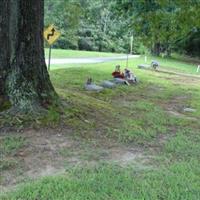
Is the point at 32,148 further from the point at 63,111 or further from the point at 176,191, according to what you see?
the point at 176,191

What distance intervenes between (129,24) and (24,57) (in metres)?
14.6

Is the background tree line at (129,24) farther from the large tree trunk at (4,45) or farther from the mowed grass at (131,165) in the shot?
the large tree trunk at (4,45)

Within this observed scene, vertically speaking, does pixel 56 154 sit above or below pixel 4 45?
below

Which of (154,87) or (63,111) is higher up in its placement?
(63,111)

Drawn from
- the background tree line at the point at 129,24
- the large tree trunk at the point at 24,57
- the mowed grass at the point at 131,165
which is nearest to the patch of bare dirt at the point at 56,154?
the mowed grass at the point at 131,165

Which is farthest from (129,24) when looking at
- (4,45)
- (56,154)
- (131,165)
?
(131,165)

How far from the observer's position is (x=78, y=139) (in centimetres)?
600

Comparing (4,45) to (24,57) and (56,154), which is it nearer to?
(24,57)

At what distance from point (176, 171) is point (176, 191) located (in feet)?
2.17

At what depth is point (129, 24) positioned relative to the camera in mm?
20719

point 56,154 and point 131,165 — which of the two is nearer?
point 131,165

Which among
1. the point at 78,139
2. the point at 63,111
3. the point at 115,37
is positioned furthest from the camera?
the point at 115,37

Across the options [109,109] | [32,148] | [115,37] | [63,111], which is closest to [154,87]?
[109,109]

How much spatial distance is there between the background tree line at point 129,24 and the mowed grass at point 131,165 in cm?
251
